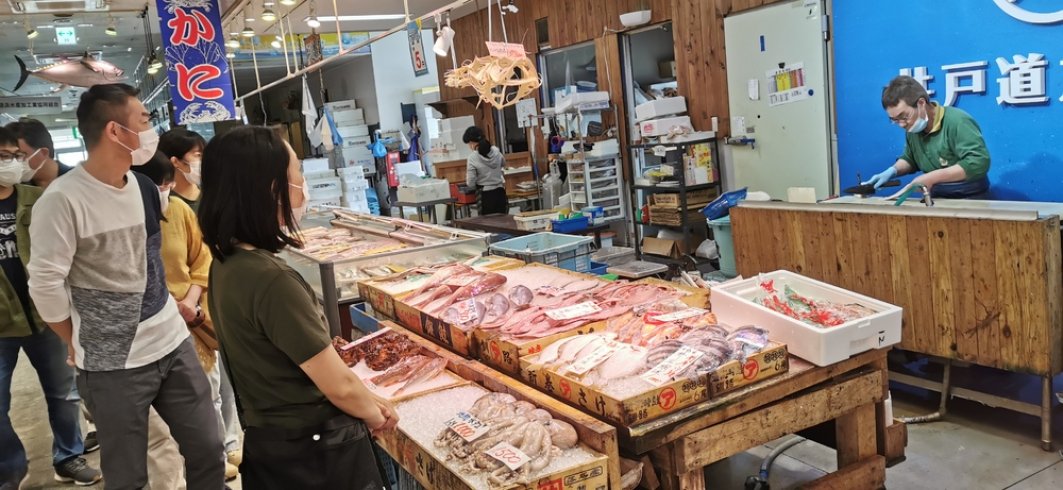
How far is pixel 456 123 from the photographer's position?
41.3 feet

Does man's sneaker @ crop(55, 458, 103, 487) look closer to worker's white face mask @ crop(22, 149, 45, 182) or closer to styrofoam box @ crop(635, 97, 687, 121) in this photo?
worker's white face mask @ crop(22, 149, 45, 182)

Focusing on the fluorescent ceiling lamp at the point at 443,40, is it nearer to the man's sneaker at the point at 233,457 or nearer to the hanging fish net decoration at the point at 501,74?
the hanging fish net decoration at the point at 501,74

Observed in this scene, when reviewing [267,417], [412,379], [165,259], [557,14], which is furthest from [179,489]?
[557,14]

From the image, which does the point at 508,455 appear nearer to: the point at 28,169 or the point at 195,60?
the point at 28,169

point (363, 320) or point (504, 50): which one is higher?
point (504, 50)

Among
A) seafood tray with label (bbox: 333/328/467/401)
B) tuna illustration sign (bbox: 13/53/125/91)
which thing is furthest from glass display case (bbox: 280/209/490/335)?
tuna illustration sign (bbox: 13/53/125/91)

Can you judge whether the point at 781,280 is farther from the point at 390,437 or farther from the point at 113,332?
the point at 113,332

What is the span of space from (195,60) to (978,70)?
708 cm

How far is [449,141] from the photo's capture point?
1252cm

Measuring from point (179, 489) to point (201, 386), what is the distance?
2.80 ft

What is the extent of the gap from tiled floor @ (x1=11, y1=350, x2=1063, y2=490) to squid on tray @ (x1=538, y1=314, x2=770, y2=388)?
1153mm

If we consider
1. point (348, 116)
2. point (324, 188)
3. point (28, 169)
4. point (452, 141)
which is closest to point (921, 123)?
point (28, 169)

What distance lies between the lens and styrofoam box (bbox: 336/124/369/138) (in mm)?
17750

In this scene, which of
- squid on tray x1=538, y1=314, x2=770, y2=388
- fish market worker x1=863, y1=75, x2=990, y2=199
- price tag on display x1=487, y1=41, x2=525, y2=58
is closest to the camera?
squid on tray x1=538, y1=314, x2=770, y2=388
